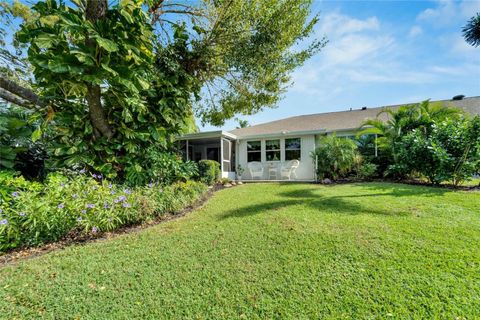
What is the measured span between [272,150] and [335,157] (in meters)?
3.85

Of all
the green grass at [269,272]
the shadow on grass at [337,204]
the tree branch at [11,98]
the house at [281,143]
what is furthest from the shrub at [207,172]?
the tree branch at [11,98]

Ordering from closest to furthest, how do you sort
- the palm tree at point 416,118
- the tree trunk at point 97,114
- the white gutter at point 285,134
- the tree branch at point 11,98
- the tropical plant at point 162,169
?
1. the tree trunk at point 97,114
2. the tree branch at point 11,98
3. the tropical plant at point 162,169
4. the palm tree at point 416,118
5. the white gutter at point 285,134

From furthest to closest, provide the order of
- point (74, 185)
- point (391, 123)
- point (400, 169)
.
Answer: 1. point (391, 123)
2. point (400, 169)
3. point (74, 185)

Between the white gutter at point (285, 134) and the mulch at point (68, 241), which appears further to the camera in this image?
the white gutter at point (285, 134)

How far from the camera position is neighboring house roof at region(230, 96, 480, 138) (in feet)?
39.4

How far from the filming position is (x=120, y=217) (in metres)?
4.35

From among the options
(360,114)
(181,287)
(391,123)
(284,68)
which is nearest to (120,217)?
(181,287)

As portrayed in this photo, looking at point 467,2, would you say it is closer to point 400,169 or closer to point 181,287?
point 400,169

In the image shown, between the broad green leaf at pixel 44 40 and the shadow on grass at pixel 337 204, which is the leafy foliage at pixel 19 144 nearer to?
the broad green leaf at pixel 44 40

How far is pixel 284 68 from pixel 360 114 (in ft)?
26.9

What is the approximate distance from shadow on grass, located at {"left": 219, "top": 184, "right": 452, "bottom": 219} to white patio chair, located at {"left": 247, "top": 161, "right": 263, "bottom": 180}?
5.19 m

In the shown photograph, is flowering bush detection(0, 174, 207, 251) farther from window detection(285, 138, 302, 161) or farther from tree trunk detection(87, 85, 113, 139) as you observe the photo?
window detection(285, 138, 302, 161)

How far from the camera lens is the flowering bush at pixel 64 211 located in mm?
3391

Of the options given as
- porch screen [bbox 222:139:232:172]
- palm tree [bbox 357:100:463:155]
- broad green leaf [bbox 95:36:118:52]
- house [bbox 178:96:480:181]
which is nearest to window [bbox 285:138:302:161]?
house [bbox 178:96:480:181]
